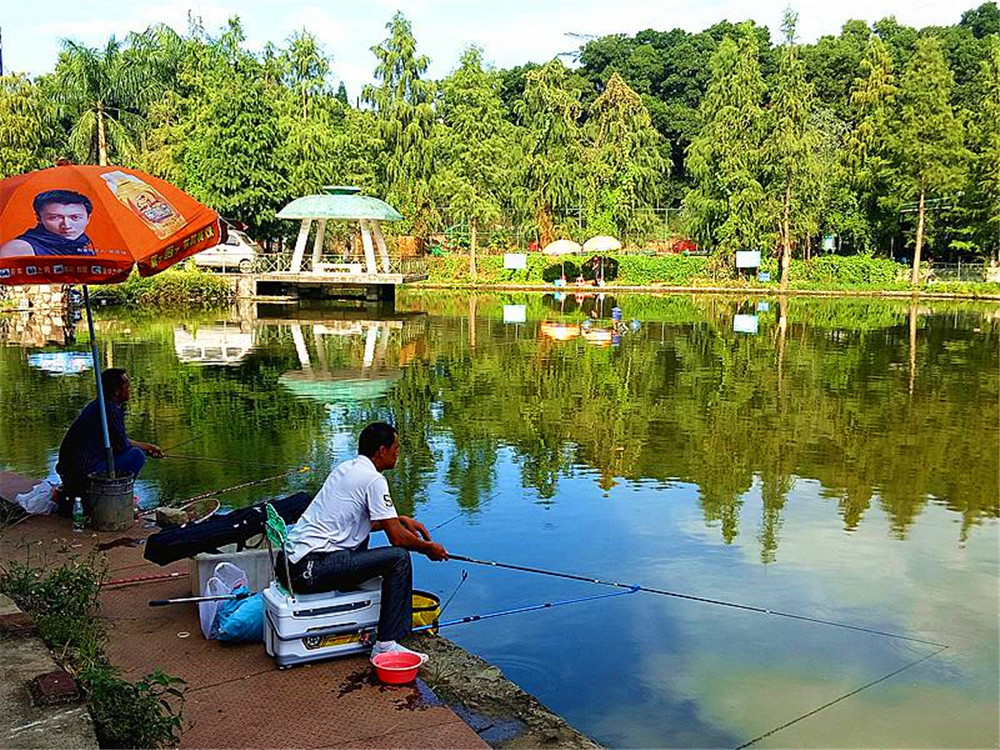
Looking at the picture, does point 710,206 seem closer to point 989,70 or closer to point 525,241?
point 525,241

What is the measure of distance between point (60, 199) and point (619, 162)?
38.4 metres

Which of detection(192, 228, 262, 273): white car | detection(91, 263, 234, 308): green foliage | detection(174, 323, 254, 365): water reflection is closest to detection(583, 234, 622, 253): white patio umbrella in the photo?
detection(192, 228, 262, 273): white car

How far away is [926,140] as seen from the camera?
37031 mm

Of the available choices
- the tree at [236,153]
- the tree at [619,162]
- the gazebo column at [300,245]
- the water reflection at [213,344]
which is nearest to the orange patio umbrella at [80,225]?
the water reflection at [213,344]

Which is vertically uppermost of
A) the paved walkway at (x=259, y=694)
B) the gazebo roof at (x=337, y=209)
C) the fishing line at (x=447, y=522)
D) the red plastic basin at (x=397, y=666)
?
the gazebo roof at (x=337, y=209)

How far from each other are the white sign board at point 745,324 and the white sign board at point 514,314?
519 centimetres

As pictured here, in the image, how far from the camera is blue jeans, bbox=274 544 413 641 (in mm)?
4398

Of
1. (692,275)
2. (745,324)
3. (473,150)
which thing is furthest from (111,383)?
(473,150)

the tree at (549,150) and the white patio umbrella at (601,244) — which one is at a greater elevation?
the tree at (549,150)

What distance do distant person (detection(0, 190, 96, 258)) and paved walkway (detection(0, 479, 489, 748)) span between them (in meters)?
1.86

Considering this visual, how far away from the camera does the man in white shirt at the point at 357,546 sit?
4410mm

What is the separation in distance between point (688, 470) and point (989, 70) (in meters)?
34.5

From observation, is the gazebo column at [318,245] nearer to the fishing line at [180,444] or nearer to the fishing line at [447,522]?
the fishing line at [180,444]

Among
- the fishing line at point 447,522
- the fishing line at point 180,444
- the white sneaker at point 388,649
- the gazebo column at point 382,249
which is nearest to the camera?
the white sneaker at point 388,649
